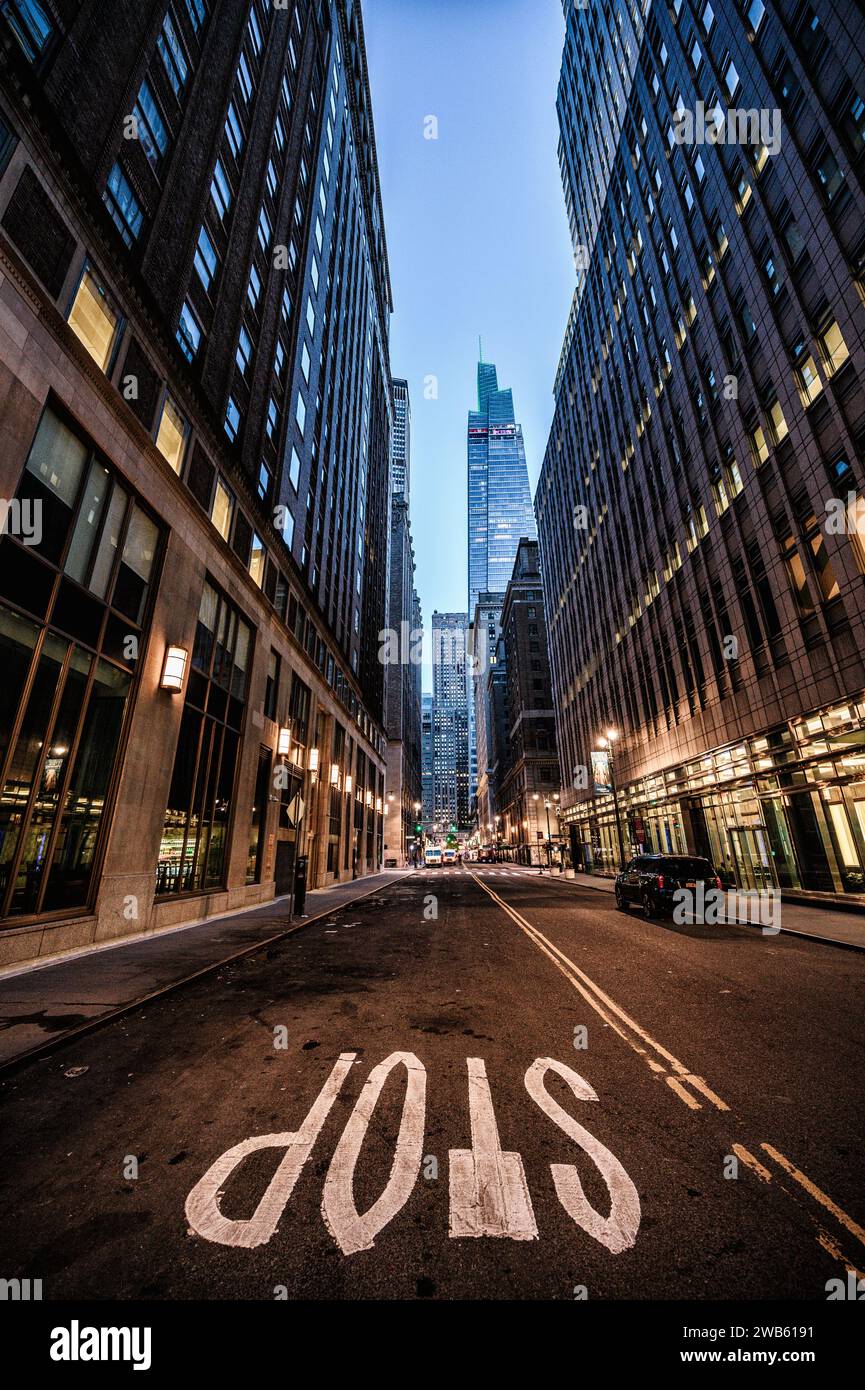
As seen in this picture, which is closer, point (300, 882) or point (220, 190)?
point (300, 882)

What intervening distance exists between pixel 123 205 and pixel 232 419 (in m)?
6.39

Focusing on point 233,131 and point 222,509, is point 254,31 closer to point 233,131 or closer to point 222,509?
point 233,131

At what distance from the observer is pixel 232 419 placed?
19.2 metres

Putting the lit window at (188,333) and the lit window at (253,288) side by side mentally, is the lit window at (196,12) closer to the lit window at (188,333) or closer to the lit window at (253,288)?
the lit window at (253,288)

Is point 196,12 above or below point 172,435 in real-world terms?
above

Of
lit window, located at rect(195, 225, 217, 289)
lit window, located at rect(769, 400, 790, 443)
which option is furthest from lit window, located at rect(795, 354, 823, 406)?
lit window, located at rect(195, 225, 217, 289)

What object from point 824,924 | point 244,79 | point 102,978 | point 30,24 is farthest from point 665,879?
point 244,79

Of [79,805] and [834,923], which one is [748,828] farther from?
[79,805]

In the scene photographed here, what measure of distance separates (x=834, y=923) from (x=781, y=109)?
28926mm

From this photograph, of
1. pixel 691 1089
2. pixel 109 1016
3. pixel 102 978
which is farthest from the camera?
pixel 102 978

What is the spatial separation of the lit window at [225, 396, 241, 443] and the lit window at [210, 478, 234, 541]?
2276 millimetres

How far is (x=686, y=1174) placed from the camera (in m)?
3.25

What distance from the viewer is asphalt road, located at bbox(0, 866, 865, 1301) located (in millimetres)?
2496

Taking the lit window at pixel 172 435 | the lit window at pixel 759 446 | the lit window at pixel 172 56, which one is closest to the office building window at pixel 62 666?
the lit window at pixel 172 435
